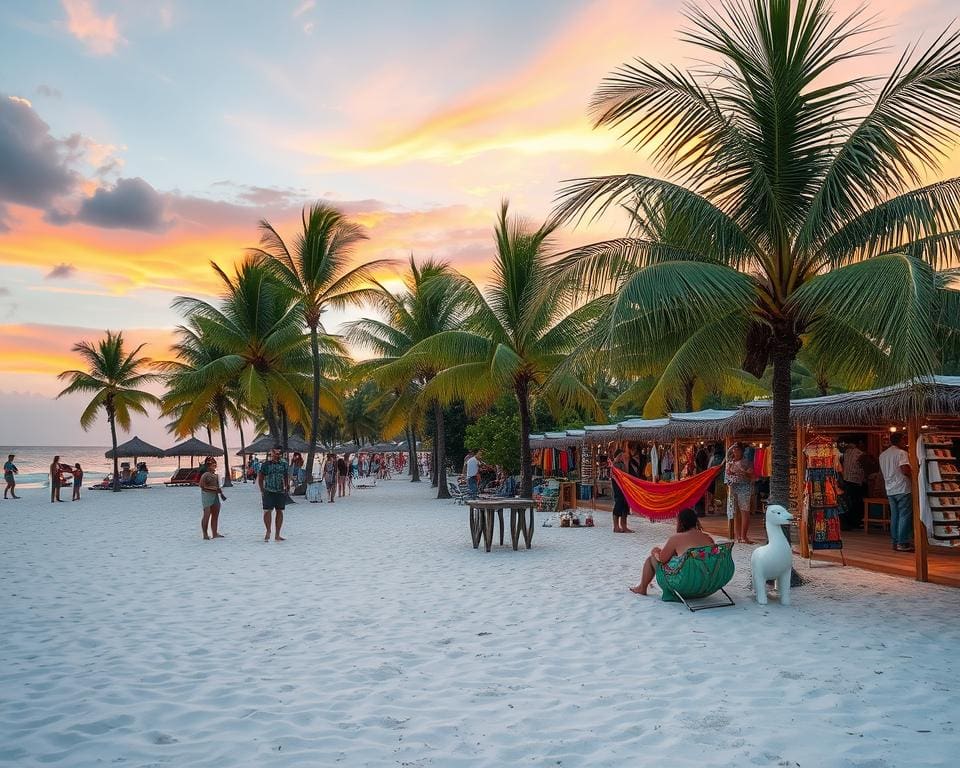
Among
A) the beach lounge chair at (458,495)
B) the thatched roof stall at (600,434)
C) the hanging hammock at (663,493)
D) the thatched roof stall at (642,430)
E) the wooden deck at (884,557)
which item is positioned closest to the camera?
the wooden deck at (884,557)

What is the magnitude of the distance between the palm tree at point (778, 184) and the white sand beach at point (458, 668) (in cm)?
260

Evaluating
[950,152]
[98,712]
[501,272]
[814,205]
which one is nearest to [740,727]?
[98,712]

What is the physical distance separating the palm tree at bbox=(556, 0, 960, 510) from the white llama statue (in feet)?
3.05

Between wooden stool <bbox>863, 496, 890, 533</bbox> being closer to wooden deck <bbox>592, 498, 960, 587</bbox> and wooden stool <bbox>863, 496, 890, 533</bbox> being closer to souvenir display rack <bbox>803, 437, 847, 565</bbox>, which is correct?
wooden deck <bbox>592, 498, 960, 587</bbox>

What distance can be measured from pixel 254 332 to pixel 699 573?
63.6ft

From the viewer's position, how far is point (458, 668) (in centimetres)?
516

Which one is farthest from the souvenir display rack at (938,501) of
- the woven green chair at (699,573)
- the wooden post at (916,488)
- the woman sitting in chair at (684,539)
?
the woman sitting in chair at (684,539)

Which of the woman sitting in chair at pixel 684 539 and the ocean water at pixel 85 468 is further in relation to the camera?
the ocean water at pixel 85 468

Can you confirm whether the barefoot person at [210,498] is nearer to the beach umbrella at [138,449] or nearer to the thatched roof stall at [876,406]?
the thatched roof stall at [876,406]

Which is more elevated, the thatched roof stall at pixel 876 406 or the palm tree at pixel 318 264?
the palm tree at pixel 318 264

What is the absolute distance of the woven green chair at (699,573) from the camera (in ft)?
22.7

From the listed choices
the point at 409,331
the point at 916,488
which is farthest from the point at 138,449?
the point at 916,488

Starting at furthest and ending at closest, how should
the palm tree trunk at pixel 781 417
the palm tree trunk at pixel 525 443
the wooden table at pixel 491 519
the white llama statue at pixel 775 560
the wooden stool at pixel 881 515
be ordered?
the palm tree trunk at pixel 525 443, the wooden stool at pixel 881 515, the wooden table at pixel 491 519, the palm tree trunk at pixel 781 417, the white llama statue at pixel 775 560

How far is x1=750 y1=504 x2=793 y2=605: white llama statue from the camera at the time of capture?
7059 mm
